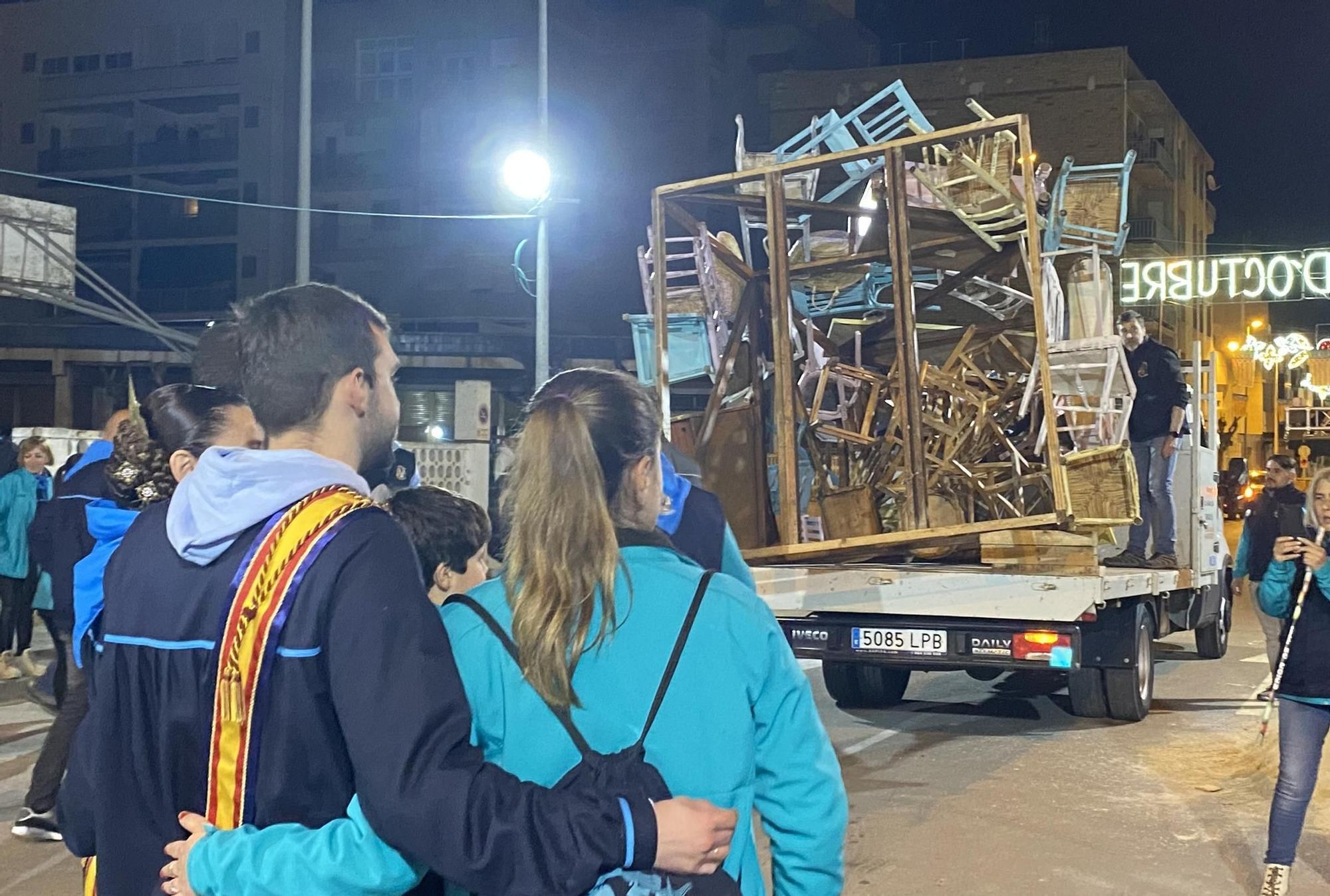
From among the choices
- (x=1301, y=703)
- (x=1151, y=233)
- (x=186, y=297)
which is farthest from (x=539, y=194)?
(x=1151, y=233)

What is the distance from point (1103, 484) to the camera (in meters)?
9.83

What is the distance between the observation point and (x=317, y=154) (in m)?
48.1

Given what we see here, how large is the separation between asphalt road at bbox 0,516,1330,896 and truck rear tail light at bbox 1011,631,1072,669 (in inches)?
24.0

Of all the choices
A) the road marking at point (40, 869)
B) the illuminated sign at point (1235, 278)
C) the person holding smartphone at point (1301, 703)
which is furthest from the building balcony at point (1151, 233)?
the road marking at point (40, 869)

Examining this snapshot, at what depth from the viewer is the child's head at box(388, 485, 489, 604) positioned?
338 centimetres

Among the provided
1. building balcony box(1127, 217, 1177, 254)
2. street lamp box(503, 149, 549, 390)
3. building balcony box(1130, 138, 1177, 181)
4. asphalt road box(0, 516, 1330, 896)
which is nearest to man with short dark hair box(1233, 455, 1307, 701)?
asphalt road box(0, 516, 1330, 896)

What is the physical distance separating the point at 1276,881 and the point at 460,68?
43.9 metres

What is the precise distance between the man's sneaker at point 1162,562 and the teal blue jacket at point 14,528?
8.59 meters

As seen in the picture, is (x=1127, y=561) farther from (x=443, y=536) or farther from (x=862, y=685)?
(x=443, y=536)

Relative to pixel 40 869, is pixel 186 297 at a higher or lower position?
higher

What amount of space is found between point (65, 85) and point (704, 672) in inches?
2247

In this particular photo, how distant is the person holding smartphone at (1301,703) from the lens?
5.39 metres

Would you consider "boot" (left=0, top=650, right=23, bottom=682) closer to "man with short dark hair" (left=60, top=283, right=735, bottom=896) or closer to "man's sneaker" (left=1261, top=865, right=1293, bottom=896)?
"man's sneaker" (left=1261, top=865, right=1293, bottom=896)

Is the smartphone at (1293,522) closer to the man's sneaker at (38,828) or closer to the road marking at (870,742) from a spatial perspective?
the road marking at (870,742)
